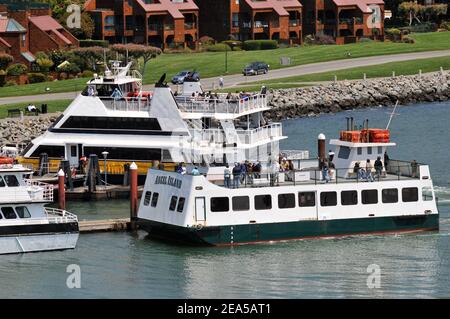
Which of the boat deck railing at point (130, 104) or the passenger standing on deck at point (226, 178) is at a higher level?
the boat deck railing at point (130, 104)

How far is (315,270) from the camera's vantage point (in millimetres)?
57250

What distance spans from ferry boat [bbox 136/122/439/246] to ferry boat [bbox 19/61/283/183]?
26.0ft

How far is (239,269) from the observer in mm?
57688

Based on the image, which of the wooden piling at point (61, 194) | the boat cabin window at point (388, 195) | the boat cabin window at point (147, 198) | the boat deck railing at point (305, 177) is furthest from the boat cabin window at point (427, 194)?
the wooden piling at point (61, 194)

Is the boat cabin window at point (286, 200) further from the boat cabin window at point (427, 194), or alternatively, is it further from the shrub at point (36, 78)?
the shrub at point (36, 78)

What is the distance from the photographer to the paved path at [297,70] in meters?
108

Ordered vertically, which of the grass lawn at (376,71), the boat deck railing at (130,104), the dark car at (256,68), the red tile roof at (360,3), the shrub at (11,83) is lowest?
the shrub at (11,83)

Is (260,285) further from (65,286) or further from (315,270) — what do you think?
(65,286)

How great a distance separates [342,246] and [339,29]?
8036cm

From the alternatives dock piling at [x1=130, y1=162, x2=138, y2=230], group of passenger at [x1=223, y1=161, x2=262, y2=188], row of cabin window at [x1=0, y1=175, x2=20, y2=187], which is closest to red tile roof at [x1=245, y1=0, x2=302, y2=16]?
dock piling at [x1=130, y1=162, x2=138, y2=230]

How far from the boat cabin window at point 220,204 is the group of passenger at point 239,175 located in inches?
26.5

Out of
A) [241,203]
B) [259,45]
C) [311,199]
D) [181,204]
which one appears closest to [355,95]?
[259,45]

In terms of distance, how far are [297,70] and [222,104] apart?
50.3 m

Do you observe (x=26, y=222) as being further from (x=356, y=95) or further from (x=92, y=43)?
(x=92, y=43)
